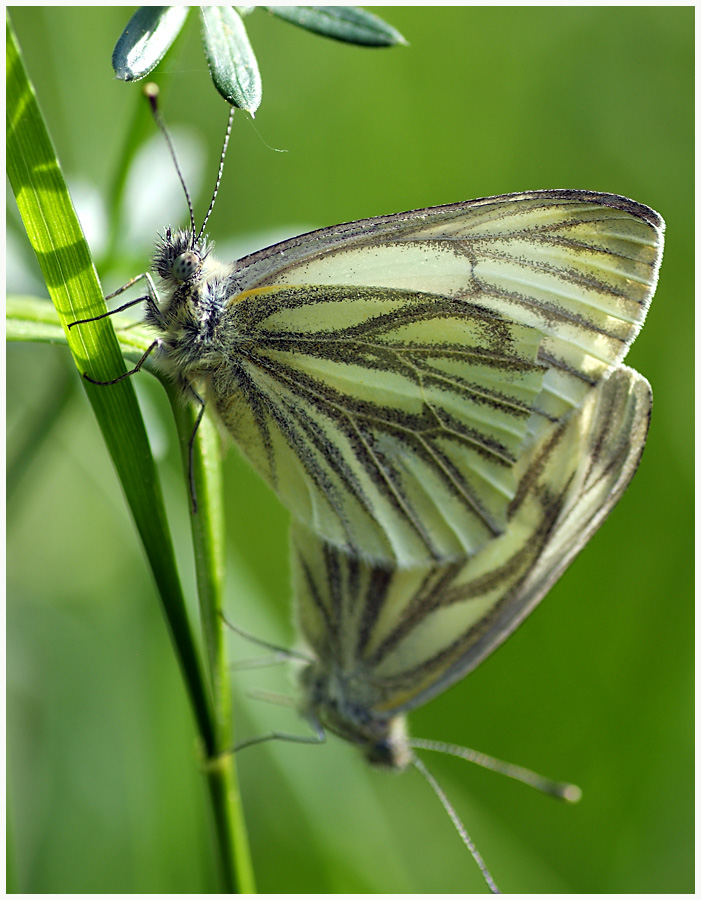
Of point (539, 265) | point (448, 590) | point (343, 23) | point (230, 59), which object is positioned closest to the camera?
point (230, 59)

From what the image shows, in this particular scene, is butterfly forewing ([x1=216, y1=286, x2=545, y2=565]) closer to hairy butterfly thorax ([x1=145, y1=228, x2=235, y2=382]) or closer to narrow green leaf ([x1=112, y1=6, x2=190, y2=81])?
hairy butterfly thorax ([x1=145, y1=228, x2=235, y2=382])

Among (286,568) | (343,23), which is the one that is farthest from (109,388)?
(286,568)

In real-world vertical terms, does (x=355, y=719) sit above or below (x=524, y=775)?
above

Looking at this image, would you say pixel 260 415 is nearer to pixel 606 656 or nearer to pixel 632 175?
pixel 606 656

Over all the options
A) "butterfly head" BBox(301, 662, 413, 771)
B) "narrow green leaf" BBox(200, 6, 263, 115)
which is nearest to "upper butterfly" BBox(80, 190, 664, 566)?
"butterfly head" BBox(301, 662, 413, 771)

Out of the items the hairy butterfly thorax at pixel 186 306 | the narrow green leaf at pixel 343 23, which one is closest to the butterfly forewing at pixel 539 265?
the hairy butterfly thorax at pixel 186 306

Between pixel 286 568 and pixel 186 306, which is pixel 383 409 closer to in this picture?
pixel 186 306
